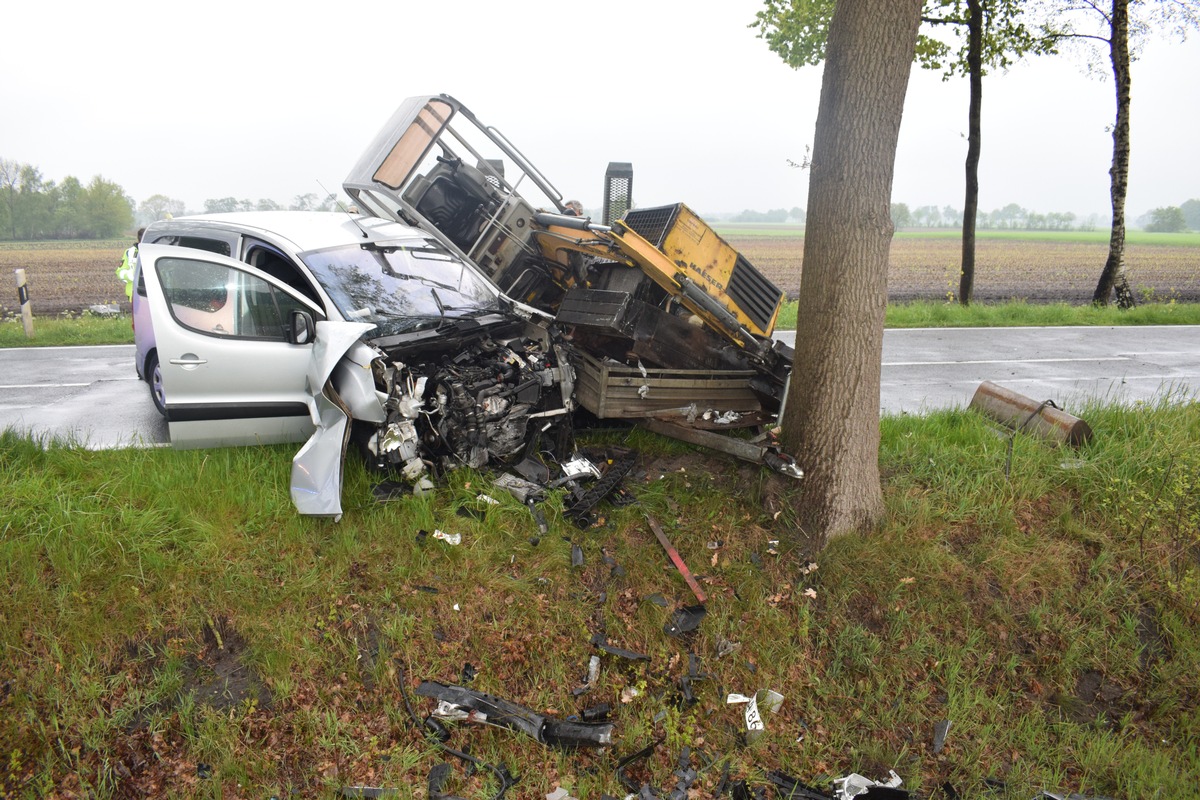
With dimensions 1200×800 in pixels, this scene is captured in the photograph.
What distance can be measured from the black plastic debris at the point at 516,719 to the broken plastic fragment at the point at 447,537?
92 centimetres

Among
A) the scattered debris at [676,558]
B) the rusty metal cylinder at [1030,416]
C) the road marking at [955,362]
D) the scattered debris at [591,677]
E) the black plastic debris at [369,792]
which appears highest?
the road marking at [955,362]

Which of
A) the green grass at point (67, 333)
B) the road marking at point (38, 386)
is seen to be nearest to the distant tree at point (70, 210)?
the green grass at point (67, 333)

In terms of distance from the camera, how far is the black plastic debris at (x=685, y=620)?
417 cm

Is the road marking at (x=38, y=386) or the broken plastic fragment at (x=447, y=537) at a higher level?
the road marking at (x=38, y=386)

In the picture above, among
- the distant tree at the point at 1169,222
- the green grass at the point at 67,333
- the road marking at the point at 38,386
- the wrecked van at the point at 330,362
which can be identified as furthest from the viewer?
the distant tree at the point at 1169,222

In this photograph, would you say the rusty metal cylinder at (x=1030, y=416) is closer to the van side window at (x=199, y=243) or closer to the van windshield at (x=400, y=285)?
the van windshield at (x=400, y=285)

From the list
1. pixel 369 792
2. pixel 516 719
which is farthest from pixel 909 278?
pixel 369 792

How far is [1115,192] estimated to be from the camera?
1349cm

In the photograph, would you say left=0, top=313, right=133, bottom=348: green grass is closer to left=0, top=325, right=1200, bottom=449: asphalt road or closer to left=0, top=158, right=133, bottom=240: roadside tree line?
left=0, top=325, right=1200, bottom=449: asphalt road

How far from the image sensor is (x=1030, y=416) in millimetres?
6047

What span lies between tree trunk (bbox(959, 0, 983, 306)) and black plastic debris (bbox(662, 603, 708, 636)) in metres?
11.4

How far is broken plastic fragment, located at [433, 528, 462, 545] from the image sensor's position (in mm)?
4391

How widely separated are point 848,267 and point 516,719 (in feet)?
10.8

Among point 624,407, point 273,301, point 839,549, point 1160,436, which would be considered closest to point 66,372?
point 273,301
